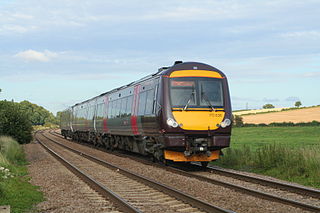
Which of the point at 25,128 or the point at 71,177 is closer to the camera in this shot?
the point at 71,177

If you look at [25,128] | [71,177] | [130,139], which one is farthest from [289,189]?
[25,128]

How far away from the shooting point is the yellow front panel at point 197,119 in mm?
14086

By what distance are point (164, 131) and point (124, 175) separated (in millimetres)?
1859

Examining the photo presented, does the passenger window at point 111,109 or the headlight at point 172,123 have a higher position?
the passenger window at point 111,109

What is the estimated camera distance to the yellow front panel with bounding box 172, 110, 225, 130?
1409 cm

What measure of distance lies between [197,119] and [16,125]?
27.5 m

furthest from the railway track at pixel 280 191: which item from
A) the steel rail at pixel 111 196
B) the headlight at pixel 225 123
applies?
the steel rail at pixel 111 196

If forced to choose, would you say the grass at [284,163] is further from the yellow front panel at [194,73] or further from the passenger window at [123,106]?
the passenger window at [123,106]

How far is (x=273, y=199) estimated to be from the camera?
8711 mm

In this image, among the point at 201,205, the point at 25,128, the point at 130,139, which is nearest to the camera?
the point at 201,205

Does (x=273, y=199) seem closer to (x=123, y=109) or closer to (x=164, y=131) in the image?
(x=164, y=131)

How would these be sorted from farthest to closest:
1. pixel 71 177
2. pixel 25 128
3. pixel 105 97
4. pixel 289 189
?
pixel 25 128, pixel 105 97, pixel 71 177, pixel 289 189

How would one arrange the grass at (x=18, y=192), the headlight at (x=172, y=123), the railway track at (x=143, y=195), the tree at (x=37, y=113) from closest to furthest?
the railway track at (x=143, y=195) < the grass at (x=18, y=192) < the headlight at (x=172, y=123) < the tree at (x=37, y=113)

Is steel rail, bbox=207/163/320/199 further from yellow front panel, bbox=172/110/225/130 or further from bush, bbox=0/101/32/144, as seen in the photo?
bush, bbox=0/101/32/144
